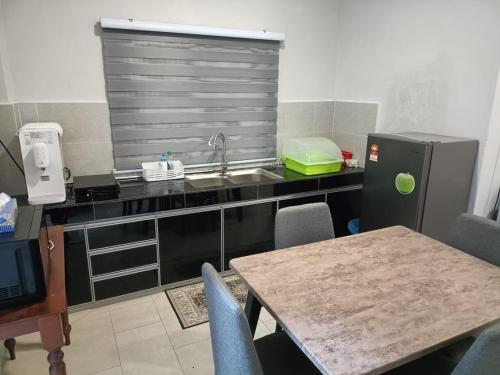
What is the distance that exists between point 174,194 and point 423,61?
2.21 meters

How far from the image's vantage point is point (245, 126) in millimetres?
3367

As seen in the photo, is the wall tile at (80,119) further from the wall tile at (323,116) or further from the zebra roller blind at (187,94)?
the wall tile at (323,116)

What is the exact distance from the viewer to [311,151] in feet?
10.9

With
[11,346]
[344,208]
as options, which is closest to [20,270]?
[11,346]

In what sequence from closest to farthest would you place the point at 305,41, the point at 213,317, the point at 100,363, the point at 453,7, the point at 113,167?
the point at 213,317
the point at 100,363
the point at 453,7
the point at 113,167
the point at 305,41

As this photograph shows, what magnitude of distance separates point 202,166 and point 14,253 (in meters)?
2.05

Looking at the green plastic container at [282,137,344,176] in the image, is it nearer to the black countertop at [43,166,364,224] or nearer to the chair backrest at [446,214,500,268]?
the black countertop at [43,166,364,224]

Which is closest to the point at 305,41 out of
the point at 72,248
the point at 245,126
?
the point at 245,126

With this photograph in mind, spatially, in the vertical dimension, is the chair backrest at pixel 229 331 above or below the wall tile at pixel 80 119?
below

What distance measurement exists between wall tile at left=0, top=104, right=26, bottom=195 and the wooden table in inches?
77.9

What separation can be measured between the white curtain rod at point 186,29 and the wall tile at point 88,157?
908 mm

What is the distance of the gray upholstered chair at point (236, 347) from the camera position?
104 cm

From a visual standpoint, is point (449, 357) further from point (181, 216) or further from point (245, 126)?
point (245, 126)

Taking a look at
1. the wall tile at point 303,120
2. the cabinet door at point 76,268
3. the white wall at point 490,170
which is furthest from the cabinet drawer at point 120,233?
the white wall at point 490,170
